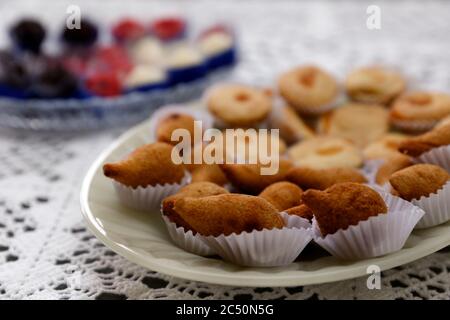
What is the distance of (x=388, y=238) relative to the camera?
25.0 inches

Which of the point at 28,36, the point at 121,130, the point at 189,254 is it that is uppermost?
the point at 28,36

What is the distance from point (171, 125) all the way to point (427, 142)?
295mm

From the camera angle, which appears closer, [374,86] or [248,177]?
[248,177]

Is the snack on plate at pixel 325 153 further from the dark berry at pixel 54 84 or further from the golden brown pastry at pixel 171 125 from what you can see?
the dark berry at pixel 54 84

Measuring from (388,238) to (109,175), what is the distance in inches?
11.3

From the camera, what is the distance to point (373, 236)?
2.07 feet

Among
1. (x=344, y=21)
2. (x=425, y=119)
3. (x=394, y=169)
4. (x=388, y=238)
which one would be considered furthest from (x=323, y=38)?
(x=388, y=238)

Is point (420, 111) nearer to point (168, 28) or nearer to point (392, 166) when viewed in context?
point (392, 166)

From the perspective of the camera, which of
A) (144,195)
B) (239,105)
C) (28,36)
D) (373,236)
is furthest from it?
(28,36)

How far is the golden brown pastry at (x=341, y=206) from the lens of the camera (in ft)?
2.09

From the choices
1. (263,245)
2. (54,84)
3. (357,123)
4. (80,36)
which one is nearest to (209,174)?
(263,245)

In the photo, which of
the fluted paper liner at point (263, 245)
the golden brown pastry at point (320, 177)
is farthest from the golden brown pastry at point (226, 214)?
the golden brown pastry at point (320, 177)

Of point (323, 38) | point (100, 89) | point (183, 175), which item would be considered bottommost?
point (183, 175)
